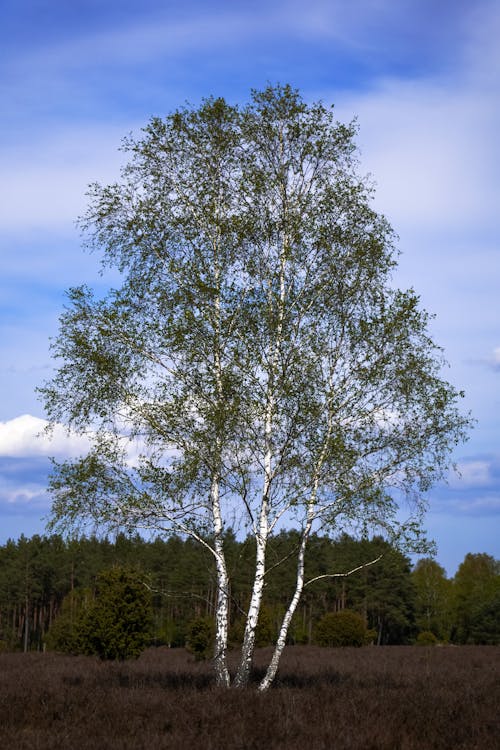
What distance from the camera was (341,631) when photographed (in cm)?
Answer: 4888

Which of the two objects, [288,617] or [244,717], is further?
[288,617]

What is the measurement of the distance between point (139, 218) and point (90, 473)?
5.93 metres

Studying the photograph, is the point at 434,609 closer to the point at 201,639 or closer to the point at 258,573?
the point at 201,639

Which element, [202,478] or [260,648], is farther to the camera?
[260,648]

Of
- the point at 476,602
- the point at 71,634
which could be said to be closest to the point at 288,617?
the point at 71,634

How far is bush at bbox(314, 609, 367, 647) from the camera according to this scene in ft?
161

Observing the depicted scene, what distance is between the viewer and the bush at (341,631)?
4897 centimetres

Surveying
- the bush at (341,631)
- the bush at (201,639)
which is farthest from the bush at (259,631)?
the bush at (341,631)

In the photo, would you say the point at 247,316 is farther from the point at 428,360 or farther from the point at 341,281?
the point at 428,360

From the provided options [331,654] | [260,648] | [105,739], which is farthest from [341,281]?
[260,648]

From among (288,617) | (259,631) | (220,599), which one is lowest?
(259,631)

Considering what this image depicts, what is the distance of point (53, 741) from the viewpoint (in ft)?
37.3

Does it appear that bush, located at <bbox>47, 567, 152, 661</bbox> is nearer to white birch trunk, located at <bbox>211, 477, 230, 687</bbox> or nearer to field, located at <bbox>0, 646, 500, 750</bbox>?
field, located at <bbox>0, 646, 500, 750</bbox>

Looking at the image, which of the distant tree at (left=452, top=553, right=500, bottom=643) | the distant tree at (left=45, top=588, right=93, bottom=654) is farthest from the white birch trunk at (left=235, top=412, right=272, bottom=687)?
the distant tree at (left=452, top=553, right=500, bottom=643)
